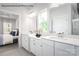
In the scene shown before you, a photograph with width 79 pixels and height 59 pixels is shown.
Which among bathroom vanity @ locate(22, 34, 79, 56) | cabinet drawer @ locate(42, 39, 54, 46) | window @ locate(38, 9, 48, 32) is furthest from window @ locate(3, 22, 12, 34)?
cabinet drawer @ locate(42, 39, 54, 46)

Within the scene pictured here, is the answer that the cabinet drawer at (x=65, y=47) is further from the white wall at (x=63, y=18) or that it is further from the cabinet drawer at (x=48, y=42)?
the white wall at (x=63, y=18)

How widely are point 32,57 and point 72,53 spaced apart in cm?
58

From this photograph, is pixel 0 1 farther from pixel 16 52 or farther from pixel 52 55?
pixel 52 55

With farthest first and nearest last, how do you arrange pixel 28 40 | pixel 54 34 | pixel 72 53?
1. pixel 28 40
2. pixel 54 34
3. pixel 72 53

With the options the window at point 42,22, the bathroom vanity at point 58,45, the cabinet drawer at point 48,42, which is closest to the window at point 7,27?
the bathroom vanity at point 58,45

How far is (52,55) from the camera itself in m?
1.10

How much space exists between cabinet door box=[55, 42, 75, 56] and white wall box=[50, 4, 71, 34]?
293mm

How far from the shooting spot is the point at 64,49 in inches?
38.7

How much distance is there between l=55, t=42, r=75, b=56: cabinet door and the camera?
92 centimetres

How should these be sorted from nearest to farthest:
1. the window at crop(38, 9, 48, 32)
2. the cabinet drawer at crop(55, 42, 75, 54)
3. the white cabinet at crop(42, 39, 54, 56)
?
the cabinet drawer at crop(55, 42, 75, 54) → the white cabinet at crop(42, 39, 54, 56) → the window at crop(38, 9, 48, 32)

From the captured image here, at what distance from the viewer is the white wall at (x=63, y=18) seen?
118 cm

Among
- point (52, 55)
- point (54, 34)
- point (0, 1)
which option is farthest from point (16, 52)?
point (0, 1)

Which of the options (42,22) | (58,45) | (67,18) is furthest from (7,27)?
(67,18)

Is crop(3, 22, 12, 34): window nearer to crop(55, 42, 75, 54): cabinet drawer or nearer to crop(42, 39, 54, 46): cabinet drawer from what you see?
crop(42, 39, 54, 46): cabinet drawer
